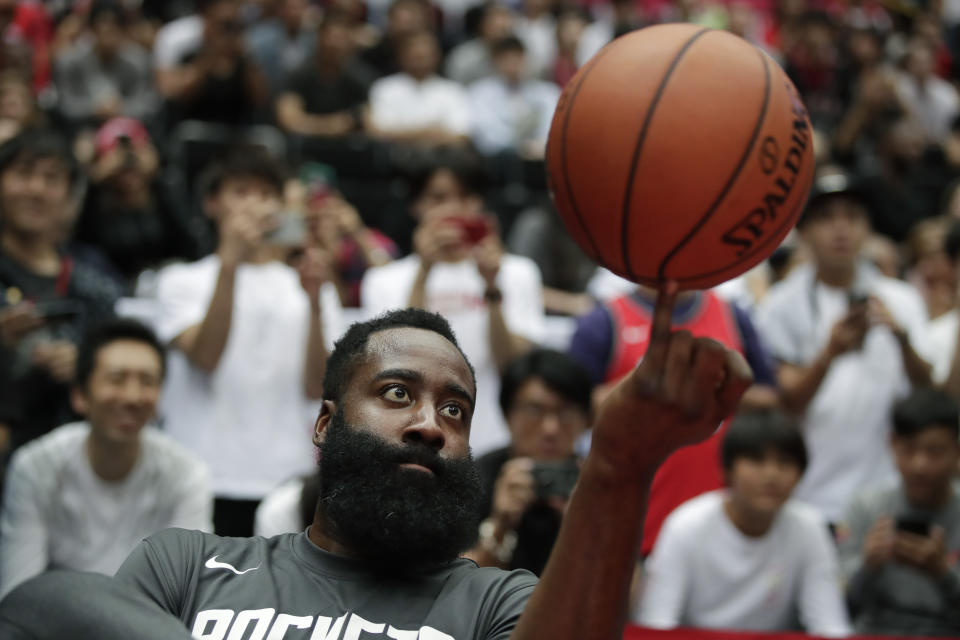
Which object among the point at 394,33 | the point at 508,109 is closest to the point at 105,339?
the point at 508,109

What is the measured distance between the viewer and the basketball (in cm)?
221

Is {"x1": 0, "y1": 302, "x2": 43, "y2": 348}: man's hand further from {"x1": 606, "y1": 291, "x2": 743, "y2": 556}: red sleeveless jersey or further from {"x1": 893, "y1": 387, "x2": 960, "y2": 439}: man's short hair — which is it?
{"x1": 893, "y1": 387, "x2": 960, "y2": 439}: man's short hair

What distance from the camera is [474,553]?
414 cm

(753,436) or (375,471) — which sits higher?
(375,471)

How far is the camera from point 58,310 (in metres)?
5.21

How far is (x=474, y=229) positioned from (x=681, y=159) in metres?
3.30

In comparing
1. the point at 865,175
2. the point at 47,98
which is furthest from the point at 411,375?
the point at 865,175

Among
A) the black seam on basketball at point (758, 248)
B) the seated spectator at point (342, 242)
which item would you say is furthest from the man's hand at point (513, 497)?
the seated spectator at point (342, 242)

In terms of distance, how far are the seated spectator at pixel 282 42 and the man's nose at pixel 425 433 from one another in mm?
7610

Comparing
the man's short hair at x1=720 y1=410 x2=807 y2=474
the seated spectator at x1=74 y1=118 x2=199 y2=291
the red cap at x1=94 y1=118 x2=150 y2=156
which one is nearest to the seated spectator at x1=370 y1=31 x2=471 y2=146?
the red cap at x1=94 y1=118 x2=150 y2=156

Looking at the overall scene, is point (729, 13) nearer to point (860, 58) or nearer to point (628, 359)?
point (860, 58)

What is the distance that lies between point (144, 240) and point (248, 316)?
2.03 meters

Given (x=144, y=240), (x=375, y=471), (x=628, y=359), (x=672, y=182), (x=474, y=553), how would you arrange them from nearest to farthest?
(x=672, y=182) → (x=375, y=471) → (x=474, y=553) → (x=628, y=359) → (x=144, y=240)

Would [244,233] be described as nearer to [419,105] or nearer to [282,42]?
[419,105]
